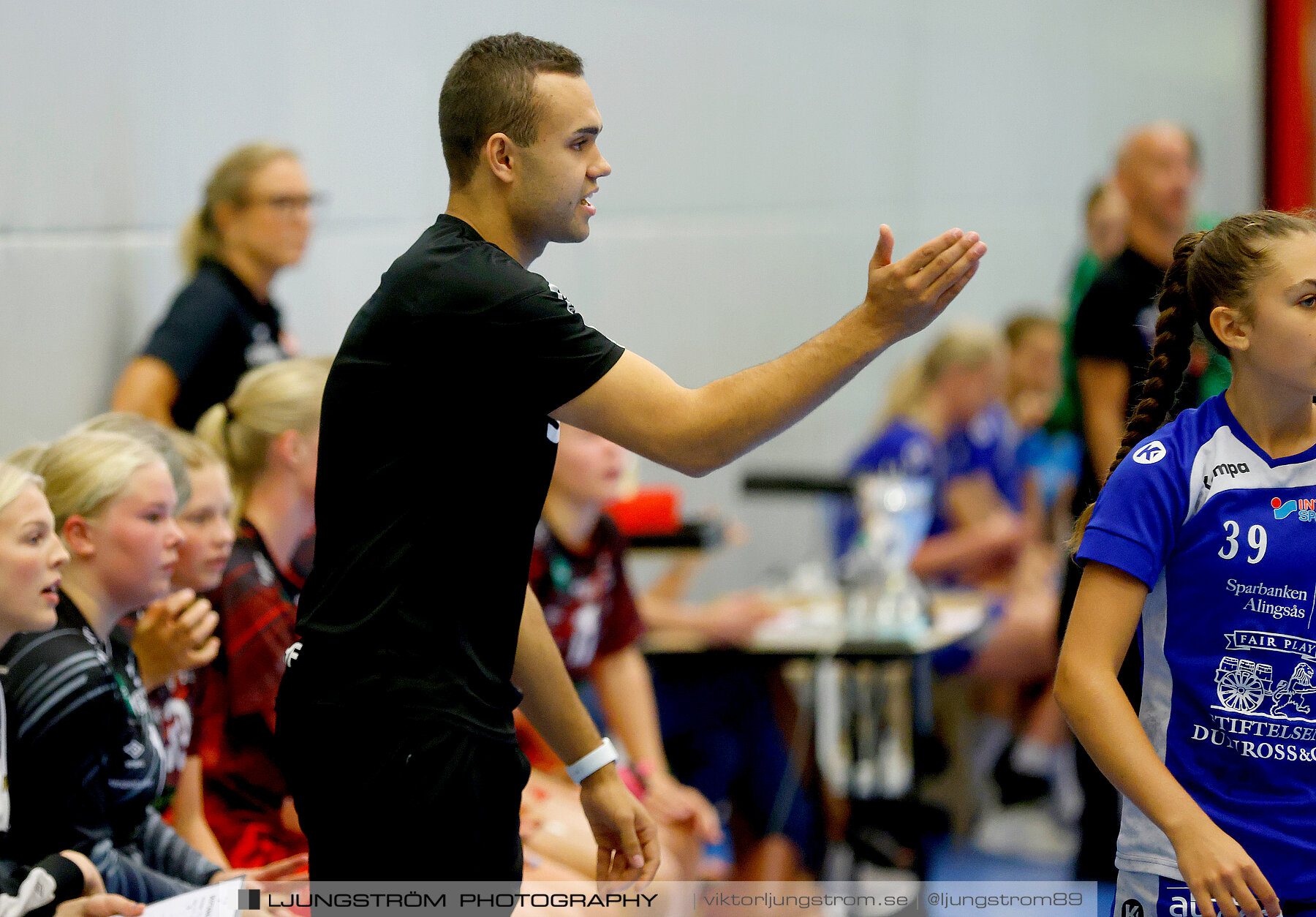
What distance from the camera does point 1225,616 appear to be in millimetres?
1910

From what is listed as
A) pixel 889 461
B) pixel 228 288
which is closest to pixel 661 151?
pixel 889 461

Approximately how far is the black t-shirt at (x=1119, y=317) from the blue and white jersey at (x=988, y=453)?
189 centimetres

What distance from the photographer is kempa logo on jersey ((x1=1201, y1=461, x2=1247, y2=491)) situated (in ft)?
6.34

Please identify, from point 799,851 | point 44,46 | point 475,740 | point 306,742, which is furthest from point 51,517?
point 799,851

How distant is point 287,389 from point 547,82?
1.38m

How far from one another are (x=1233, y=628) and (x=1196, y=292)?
0.51 meters

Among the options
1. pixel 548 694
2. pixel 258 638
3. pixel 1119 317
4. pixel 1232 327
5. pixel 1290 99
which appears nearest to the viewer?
pixel 1232 327

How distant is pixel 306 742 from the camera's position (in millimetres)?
1864

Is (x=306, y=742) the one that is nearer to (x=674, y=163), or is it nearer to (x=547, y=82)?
(x=547, y=82)

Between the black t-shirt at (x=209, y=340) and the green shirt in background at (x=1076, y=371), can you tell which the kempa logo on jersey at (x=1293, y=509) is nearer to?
the green shirt in background at (x=1076, y=371)

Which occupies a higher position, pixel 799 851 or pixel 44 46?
pixel 44 46

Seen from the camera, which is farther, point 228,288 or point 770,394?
point 228,288

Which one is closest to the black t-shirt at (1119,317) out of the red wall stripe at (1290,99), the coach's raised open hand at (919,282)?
the coach's raised open hand at (919,282)

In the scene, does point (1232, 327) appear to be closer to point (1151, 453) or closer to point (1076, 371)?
point (1151, 453)
